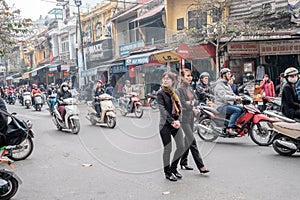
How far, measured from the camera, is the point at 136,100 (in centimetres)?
1300

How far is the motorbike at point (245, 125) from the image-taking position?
6871 mm

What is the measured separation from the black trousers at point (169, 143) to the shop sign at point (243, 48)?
399 inches

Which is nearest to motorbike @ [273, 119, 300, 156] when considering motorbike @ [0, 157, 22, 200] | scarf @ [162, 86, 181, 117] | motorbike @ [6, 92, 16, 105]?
scarf @ [162, 86, 181, 117]

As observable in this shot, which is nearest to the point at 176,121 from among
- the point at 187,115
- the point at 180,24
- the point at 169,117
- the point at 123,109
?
the point at 169,117

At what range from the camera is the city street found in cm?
423

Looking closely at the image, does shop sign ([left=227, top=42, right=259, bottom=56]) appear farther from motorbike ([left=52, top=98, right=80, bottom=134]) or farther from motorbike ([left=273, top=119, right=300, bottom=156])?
motorbike ([left=273, top=119, right=300, bottom=156])

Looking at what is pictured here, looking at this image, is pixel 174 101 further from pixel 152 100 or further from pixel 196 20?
pixel 196 20

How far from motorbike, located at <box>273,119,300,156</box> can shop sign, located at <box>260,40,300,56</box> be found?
836cm

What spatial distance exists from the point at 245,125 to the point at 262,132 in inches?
14.7

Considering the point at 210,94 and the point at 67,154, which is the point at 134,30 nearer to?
the point at 210,94

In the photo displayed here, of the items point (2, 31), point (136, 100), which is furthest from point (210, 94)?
point (2, 31)

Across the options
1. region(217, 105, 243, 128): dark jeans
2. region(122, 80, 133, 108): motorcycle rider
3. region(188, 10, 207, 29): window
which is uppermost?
region(188, 10, 207, 29): window

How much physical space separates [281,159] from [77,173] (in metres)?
3.47

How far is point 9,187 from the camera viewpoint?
14.0 feet
